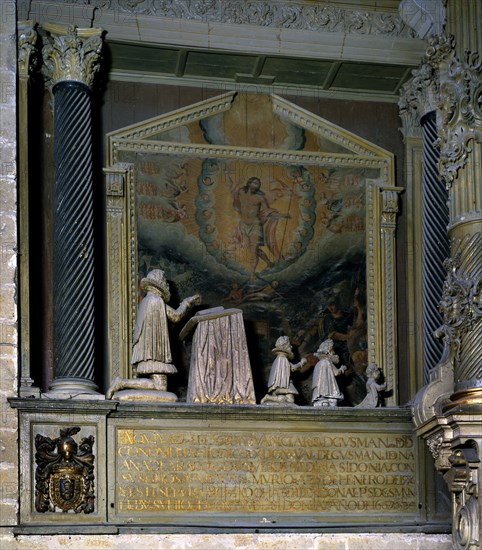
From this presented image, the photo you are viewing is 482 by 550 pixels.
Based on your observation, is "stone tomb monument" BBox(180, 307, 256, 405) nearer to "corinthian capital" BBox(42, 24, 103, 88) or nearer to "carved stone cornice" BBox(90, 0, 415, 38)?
"corinthian capital" BBox(42, 24, 103, 88)

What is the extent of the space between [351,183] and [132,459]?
13.7 ft

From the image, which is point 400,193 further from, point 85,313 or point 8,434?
point 8,434

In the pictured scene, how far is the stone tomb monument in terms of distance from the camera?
17.2 meters

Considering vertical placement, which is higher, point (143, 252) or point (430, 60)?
point (430, 60)

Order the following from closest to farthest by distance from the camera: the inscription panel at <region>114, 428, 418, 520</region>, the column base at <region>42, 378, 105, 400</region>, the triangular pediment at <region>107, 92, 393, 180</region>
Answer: the inscription panel at <region>114, 428, 418, 520</region> → the column base at <region>42, 378, 105, 400</region> → the triangular pediment at <region>107, 92, 393, 180</region>

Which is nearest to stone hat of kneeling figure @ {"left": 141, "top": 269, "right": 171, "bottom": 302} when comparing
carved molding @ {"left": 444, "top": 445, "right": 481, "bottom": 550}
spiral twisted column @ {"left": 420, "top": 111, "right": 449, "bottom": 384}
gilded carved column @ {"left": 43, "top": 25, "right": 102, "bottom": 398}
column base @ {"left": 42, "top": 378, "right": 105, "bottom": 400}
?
gilded carved column @ {"left": 43, "top": 25, "right": 102, "bottom": 398}

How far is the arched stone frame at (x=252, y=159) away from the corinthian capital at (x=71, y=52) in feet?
2.67

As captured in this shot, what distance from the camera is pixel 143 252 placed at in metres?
18.0

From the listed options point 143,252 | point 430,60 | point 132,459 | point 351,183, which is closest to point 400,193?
point 351,183

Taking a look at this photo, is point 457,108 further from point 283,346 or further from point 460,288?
point 283,346

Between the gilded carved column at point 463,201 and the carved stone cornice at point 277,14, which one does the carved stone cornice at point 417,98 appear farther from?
the gilded carved column at point 463,201

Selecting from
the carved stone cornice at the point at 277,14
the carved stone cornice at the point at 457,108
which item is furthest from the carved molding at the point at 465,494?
the carved stone cornice at the point at 277,14

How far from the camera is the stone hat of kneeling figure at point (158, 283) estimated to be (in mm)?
17406

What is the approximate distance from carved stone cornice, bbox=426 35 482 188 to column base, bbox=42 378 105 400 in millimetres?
4144
